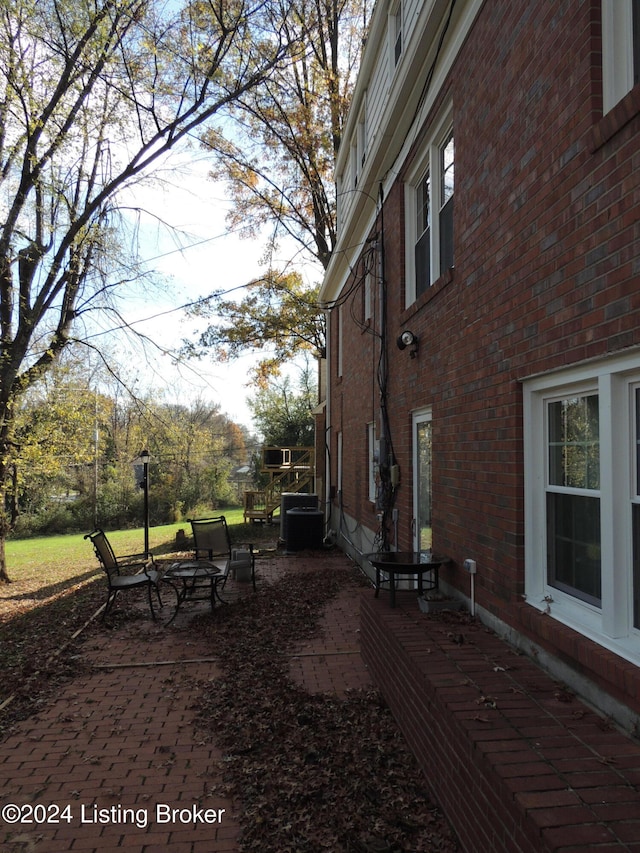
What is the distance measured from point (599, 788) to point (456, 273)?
3.71 meters

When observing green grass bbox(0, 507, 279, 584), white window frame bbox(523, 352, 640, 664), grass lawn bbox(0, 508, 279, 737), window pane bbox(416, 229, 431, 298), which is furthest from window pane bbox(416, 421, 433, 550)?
green grass bbox(0, 507, 279, 584)

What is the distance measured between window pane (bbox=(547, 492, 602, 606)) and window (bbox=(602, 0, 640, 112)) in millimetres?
2048

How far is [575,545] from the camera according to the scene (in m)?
2.98

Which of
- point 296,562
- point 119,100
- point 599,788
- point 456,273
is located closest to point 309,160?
point 119,100

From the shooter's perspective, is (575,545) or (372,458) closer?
(575,545)

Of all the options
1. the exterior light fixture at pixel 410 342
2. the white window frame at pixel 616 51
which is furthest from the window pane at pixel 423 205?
the white window frame at pixel 616 51

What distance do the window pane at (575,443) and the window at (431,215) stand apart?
2563 millimetres

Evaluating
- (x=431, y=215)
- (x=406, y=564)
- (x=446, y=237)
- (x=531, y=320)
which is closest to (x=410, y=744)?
(x=406, y=564)

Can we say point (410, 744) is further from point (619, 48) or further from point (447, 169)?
point (447, 169)

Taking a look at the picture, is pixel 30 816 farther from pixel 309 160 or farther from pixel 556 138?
pixel 309 160

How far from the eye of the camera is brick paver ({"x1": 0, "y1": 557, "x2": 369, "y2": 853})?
275cm

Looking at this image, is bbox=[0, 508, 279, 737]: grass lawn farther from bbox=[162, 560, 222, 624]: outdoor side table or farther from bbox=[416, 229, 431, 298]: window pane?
bbox=[416, 229, 431, 298]: window pane

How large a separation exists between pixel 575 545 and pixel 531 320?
134cm

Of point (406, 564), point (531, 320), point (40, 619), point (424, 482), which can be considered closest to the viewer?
point (531, 320)
